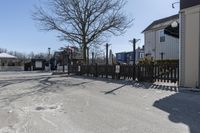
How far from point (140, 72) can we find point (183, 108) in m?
10.4

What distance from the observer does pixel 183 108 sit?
9.88m

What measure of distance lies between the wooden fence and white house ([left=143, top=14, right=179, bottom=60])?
13.8m

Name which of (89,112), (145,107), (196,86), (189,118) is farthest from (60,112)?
(196,86)

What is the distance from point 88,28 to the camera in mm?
36531

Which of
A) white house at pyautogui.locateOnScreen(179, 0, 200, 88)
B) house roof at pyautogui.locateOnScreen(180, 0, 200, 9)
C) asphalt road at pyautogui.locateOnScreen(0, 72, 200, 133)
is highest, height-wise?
house roof at pyautogui.locateOnScreen(180, 0, 200, 9)

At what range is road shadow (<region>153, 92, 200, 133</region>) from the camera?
25.7ft

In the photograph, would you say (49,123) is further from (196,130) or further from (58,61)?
(58,61)

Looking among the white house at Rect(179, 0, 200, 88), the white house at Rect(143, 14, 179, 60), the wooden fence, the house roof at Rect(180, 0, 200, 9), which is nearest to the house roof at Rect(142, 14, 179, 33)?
the white house at Rect(143, 14, 179, 60)

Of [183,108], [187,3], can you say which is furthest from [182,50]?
[183,108]

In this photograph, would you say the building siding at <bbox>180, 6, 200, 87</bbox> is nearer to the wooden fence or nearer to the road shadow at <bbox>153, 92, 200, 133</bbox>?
the wooden fence

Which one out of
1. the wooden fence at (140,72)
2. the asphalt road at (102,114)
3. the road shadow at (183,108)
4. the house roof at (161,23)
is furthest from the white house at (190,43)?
the house roof at (161,23)

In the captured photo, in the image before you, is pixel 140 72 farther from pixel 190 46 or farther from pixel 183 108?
pixel 183 108

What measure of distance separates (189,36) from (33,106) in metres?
8.66

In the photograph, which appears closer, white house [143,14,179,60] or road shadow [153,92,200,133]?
road shadow [153,92,200,133]
